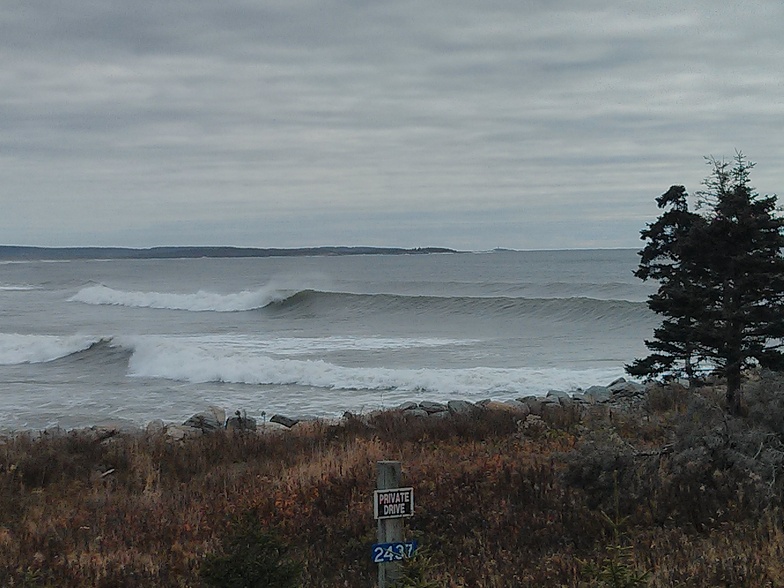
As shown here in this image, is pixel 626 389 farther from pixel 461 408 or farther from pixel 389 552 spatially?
pixel 389 552

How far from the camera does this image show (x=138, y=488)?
994 cm

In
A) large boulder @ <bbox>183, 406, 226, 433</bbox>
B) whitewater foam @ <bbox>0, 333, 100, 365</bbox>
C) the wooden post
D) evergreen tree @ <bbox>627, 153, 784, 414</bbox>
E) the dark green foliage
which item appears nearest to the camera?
the dark green foliage

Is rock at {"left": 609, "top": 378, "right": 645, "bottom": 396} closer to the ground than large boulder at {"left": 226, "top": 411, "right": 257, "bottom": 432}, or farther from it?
farther from it

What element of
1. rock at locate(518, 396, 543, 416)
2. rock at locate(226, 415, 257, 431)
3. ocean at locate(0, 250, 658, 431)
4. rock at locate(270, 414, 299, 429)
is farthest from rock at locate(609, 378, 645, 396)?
rock at locate(226, 415, 257, 431)

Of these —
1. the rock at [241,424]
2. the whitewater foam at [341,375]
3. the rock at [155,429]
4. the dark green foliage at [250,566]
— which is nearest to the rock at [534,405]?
the whitewater foam at [341,375]

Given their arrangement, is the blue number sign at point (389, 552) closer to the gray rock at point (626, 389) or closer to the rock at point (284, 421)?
the rock at point (284, 421)

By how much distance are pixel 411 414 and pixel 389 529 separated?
980 centimetres

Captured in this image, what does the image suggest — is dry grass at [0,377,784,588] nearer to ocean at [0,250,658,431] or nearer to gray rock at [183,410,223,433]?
gray rock at [183,410,223,433]

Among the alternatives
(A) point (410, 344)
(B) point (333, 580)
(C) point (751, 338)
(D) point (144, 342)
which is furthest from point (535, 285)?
(B) point (333, 580)

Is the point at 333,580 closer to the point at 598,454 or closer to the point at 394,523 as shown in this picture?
the point at 394,523

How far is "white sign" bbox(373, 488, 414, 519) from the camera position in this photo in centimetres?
525

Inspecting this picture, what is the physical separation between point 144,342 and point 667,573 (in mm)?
29341

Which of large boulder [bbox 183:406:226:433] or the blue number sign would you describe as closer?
the blue number sign

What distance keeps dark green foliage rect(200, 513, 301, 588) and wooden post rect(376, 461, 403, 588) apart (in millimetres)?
652
